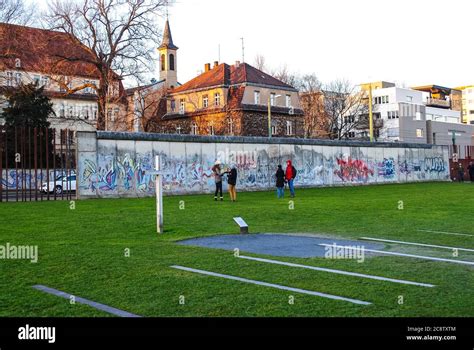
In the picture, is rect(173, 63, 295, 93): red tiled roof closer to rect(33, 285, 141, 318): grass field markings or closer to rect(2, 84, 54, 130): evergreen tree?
rect(2, 84, 54, 130): evergreen tree

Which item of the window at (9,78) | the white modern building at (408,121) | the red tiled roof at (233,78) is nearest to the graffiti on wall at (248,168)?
the window at (9,78)

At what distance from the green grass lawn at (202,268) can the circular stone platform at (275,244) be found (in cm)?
62

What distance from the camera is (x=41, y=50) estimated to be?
143 ft

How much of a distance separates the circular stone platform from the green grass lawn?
0.62 metres

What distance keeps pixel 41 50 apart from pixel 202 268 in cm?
3896

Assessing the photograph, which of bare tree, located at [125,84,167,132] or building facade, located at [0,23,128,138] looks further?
bare tree, located at [125,84,167,132]

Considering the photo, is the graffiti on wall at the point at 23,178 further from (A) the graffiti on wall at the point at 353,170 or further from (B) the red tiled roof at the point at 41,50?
(A) the graffiti on wall at the point at 353,170

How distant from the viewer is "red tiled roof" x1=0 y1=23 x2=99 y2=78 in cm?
4222

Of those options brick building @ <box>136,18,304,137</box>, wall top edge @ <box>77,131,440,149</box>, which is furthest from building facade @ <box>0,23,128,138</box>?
brick building @ <box>136,18,304,137</box>

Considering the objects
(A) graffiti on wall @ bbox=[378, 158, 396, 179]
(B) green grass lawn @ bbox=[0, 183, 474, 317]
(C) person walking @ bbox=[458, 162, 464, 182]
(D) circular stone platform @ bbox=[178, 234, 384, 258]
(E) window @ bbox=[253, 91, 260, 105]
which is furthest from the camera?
(E) window @ bbox=[253, 91, 260, 105]

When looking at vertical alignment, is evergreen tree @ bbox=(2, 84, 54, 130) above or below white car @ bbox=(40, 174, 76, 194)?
above

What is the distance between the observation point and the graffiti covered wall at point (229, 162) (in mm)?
28720
